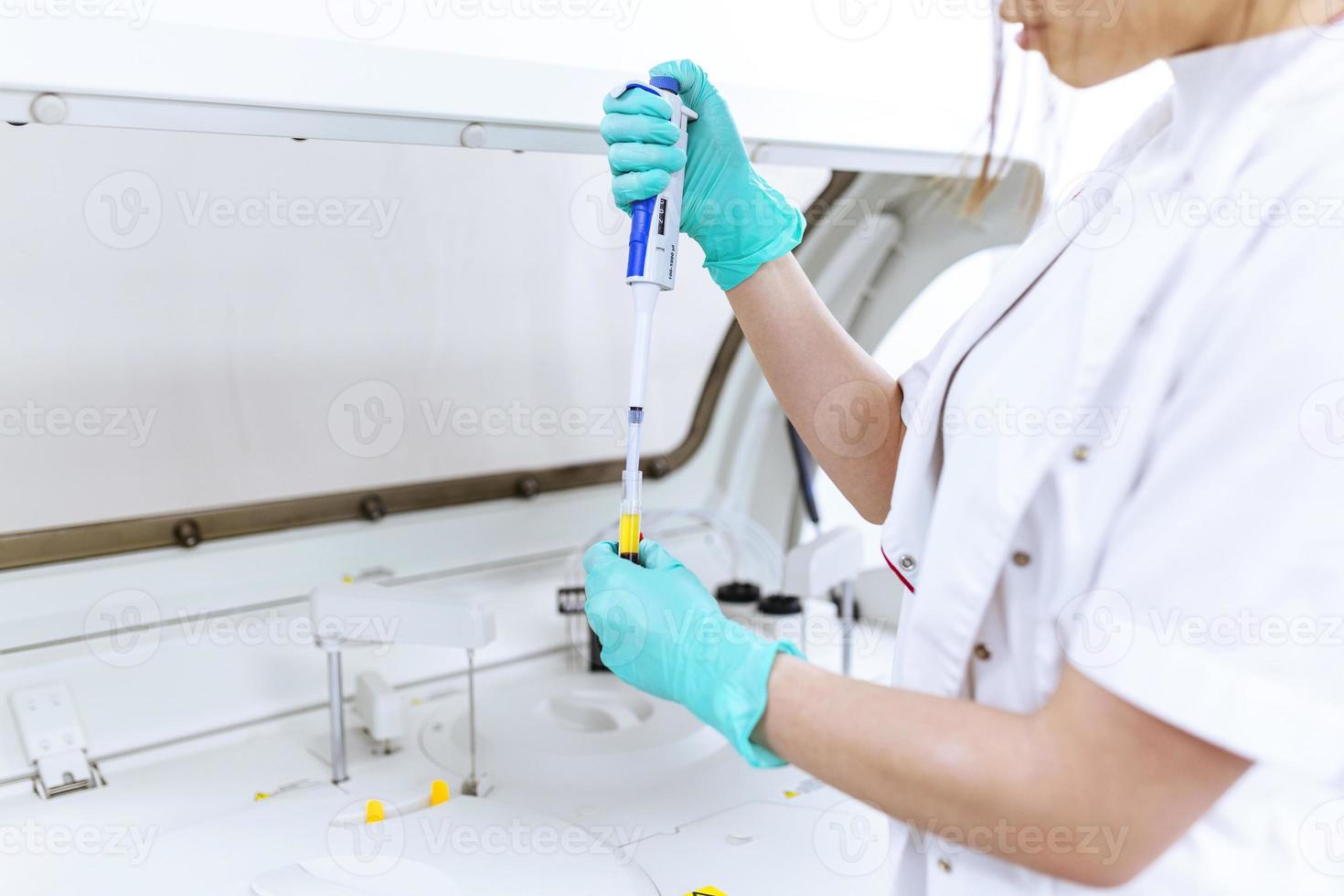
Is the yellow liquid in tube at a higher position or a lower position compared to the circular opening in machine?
higher

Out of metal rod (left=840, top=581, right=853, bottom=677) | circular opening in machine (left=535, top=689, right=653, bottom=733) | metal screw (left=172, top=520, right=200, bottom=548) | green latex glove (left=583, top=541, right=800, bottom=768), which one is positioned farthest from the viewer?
metal rod (left=840, top=581, right=853, bottom=677)

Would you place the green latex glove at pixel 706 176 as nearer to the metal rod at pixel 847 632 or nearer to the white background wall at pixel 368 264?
the white background wall at pixel 368 264

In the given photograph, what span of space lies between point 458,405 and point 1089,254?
1115mm

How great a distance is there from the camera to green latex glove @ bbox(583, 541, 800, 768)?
2.43 ft

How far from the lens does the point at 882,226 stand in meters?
1.80

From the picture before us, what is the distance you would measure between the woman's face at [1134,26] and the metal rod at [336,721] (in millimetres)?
1022

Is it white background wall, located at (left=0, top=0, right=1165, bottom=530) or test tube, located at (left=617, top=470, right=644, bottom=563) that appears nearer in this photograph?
test tube, located at (left=617, top=470, right=644, bottom=563)

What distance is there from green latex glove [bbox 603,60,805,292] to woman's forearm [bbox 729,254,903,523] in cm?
3

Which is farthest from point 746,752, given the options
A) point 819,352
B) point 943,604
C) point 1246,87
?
point 1246,87

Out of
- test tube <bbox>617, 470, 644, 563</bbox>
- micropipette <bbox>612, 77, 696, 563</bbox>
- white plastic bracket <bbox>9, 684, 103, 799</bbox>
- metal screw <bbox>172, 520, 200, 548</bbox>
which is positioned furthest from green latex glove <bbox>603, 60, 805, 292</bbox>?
white plastic bracket <bbox>9, 684, 103, 799</bbox>

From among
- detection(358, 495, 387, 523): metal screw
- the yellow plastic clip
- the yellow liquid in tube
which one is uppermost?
the yellow liquid in tube

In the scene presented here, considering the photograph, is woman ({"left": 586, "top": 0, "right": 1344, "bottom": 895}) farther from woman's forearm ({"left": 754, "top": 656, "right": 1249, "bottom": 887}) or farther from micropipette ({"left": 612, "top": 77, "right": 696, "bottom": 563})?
micropipette ({"left": 612, "top": 77, "right": 696, "bottom": 563})

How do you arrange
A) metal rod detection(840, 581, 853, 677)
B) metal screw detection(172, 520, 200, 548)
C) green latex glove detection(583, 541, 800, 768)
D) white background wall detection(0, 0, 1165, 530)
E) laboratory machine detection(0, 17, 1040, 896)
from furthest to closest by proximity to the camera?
metal rod detection(840, 581, 853, 677)
metal screw detection(172, 520, 200, 548)
white background wall detection(0, 0, 1165, 530)
laboratory machine detection(0, 17, 1040, 896)
green latex glove detection(583, 541, 800, 768)

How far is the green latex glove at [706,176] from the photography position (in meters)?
0.96
